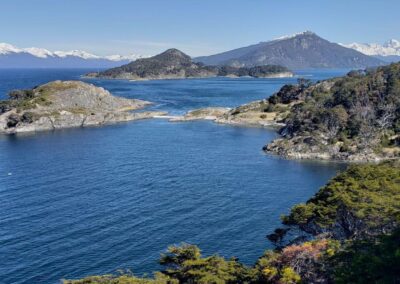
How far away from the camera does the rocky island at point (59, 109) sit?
131375 mm

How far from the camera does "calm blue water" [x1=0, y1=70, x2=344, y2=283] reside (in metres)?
47.7

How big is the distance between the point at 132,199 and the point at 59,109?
8867 centimetres

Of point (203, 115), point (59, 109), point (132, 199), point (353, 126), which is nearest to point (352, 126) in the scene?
point (353, 126)

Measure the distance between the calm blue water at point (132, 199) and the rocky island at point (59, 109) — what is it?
19.0 m

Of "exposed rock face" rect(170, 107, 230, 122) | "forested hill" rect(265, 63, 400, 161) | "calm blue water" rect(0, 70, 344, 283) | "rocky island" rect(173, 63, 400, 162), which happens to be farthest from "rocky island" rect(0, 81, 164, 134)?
"forested hill" rect(265, 63, 400, 161)

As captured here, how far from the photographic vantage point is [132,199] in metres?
64.8

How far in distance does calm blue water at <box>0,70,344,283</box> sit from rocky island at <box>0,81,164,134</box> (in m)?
19.0

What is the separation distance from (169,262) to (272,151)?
6755 centimetres

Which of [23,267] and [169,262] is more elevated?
[169,262]

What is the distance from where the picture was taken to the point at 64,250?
48.3 m

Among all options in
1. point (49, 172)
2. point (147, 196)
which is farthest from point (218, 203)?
point (49, 172)

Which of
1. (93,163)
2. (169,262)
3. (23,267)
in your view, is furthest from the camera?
(93,163)

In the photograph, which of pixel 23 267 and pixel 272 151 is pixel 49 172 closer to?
pixel 23 267

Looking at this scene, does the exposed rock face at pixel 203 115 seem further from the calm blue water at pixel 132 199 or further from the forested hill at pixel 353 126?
the forested hill at pixel 353 126
